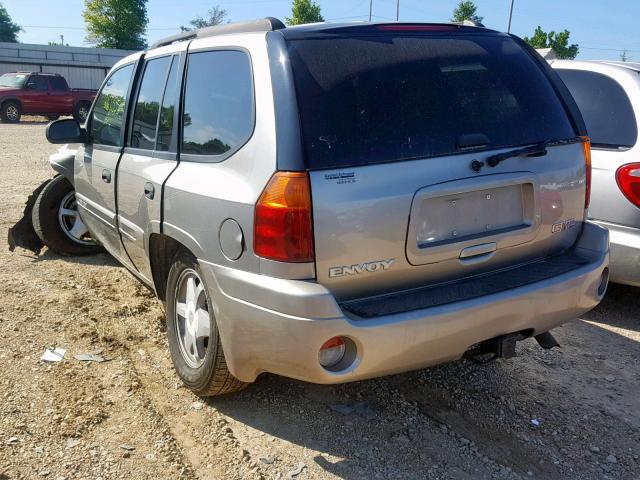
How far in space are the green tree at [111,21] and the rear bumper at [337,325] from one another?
61.6 meters

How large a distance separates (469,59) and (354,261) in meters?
1.23

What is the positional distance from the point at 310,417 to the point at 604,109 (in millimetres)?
3254

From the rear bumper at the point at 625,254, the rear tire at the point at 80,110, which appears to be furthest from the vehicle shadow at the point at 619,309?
the rear tire at the point at 80,110

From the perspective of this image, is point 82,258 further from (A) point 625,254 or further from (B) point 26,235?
(A) point 625,254

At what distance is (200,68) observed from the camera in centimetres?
327

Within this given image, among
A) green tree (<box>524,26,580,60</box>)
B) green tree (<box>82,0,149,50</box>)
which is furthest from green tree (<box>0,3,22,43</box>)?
green tree (<box>524,26,580,60</box>)

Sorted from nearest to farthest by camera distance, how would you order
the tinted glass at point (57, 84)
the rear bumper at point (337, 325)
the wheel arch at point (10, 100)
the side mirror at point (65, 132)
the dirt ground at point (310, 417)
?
the rear bumper at point (337, 325), the dirt ground at point (310, 417), the side mirror at point (65, 132), the wheel arch at point (10, 100), the tinted glass at point (57, 84)

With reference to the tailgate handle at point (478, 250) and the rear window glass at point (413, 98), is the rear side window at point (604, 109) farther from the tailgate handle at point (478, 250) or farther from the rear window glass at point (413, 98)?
the tailgate handle at point (478, 250)

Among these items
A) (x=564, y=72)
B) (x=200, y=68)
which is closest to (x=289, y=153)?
(x=200, y=68)

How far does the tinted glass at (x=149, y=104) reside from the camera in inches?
143

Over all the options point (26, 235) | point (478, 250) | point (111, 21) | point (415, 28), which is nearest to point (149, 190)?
point (415, 28)

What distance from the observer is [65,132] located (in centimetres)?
447

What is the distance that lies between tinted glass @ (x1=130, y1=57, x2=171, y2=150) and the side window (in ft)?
0.82

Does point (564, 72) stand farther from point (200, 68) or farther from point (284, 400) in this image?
point (284, 400)
